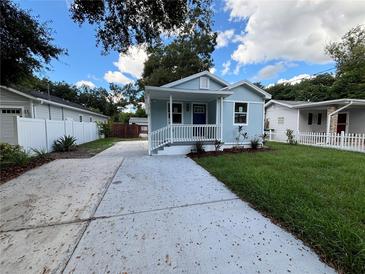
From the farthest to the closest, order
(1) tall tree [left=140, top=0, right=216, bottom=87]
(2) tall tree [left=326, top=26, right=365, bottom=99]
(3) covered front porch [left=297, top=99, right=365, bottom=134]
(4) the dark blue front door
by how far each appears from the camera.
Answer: (2) tall tree [left=326, top=26, right=365, bottom=99]
(1) tall tree [left=140, top=0, right=216, bottom=87]
(3) covered front porch [left=297, top=99, right=365, bottom=134]
(4) the dark blue front door

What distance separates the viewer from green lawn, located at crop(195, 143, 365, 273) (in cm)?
213

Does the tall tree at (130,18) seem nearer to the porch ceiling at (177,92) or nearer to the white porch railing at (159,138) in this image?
the porch ceiling at (177,92)

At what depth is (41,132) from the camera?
331 inches

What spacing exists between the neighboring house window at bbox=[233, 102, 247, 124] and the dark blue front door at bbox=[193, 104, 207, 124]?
1775 millimetres

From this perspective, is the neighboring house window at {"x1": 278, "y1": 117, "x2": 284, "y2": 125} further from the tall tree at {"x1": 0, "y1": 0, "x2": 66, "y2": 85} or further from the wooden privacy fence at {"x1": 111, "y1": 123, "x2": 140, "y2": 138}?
the tall tree at {"x1": 0, "y1": 0, "x2": 66, "y2": 85}

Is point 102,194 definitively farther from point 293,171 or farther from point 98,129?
Result: point 98,129

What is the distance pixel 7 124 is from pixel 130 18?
931 cm

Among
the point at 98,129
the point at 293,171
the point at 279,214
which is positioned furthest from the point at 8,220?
the point at 98,129

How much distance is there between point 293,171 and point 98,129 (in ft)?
60.1

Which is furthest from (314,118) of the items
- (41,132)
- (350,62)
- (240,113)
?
(41,132)

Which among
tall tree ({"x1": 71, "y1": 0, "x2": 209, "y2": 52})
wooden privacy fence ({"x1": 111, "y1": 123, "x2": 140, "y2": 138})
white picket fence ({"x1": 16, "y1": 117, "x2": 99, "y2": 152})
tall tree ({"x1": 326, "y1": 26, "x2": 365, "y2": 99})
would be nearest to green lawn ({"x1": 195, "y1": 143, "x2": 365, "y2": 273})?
tall tree ({"x1": 71, "y1": 0, "x2": 209, "y2": 52})

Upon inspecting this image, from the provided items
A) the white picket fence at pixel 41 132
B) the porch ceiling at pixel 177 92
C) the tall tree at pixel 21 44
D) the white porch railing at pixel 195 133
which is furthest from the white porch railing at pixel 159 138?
the white picket fence at pixel 41 132

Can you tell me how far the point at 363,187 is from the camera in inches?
155

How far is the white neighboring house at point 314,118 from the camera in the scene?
42.0 ft
